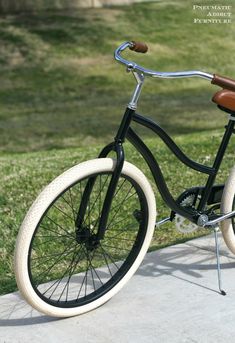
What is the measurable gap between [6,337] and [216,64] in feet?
59.3

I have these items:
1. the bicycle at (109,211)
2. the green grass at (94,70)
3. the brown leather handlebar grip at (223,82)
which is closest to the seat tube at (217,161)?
the bicycle at (109,211)

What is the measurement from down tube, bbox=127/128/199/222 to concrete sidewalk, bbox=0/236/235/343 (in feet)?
1.43

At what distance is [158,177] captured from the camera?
12.4ft

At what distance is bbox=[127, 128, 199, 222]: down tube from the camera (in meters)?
3.59

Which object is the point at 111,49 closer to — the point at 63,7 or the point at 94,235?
the point at 63,7

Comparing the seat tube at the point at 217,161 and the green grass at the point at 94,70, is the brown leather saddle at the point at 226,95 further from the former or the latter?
the green grass at the point at 94,70

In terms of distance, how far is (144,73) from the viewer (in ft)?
11.6

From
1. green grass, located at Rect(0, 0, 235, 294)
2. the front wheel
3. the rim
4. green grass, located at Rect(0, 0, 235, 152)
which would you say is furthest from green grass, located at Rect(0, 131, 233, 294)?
green grass, located at Rect(0, 0, 235, 152)

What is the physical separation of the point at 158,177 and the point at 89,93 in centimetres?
1409

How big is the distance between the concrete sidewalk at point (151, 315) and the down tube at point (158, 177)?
1.43 ft

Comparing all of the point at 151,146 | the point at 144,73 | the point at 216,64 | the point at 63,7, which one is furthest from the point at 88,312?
the point at 63,7

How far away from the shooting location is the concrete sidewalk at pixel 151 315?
11.0 feet

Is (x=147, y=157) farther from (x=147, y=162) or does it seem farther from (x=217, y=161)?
(x=217, y=161)

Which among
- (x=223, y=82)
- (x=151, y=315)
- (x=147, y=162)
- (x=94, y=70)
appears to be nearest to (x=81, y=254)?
(x=151, y=315)
